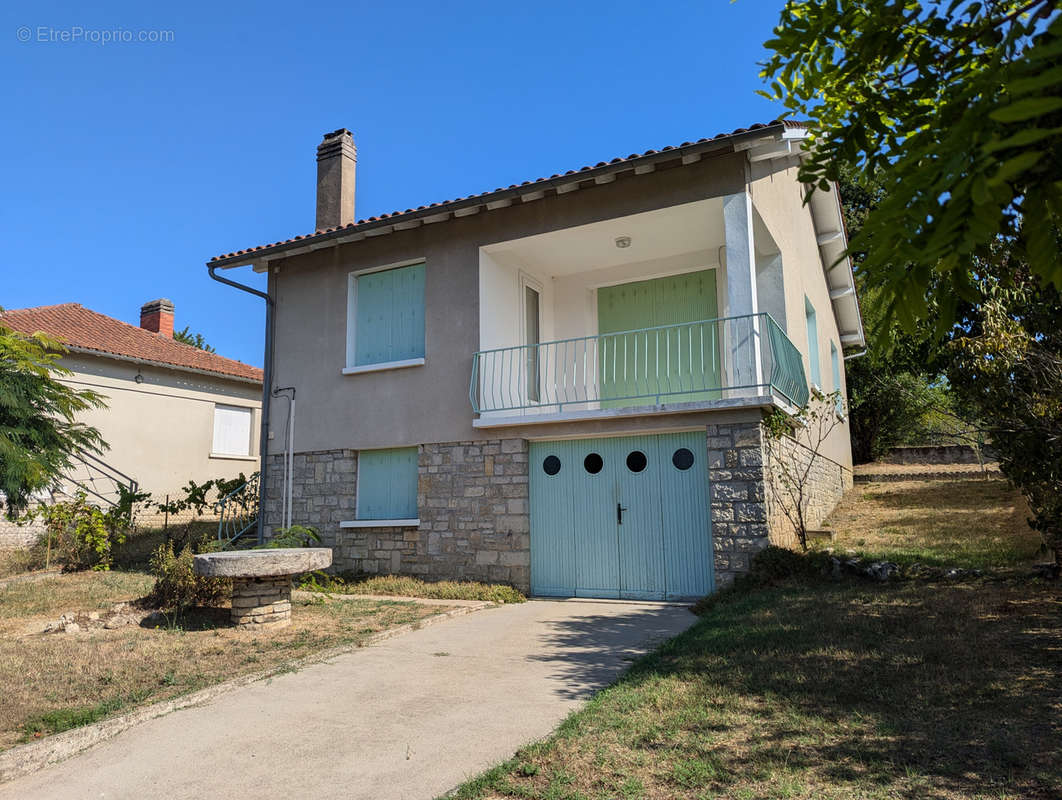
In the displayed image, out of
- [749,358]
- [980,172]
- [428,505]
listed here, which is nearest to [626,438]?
[749,358]

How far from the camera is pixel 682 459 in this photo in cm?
864

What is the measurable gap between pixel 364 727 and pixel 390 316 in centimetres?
748

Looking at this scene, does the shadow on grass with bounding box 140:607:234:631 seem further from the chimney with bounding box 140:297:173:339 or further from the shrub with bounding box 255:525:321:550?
the chimney with bounding box 140:297:173:339

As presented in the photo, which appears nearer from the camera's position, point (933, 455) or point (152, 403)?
point (152, 403)

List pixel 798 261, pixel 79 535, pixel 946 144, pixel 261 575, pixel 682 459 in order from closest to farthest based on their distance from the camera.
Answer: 1. pixel 946 144
2. pixel 261 575
3. pixel 682 459
4. pixel 79 535
5. pixel 798 261

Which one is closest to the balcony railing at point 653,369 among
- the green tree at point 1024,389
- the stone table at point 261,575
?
the green tree at point 1024,389

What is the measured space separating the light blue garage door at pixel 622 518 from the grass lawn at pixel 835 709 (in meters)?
1.78

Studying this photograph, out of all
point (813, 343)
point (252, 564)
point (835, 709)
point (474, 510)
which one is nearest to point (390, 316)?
point (474, 510)

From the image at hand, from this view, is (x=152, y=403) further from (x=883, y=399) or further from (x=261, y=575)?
(x=883, y=399)

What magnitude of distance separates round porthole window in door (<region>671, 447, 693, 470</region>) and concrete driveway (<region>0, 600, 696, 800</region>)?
2717mm

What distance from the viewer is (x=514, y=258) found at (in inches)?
417

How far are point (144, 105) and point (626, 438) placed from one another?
760 cm

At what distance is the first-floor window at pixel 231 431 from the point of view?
18500mm

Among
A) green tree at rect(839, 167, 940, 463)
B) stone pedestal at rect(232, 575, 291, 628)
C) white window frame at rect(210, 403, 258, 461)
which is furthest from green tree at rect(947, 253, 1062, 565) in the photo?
white window frame at rect(210, 403, 258, 461)
